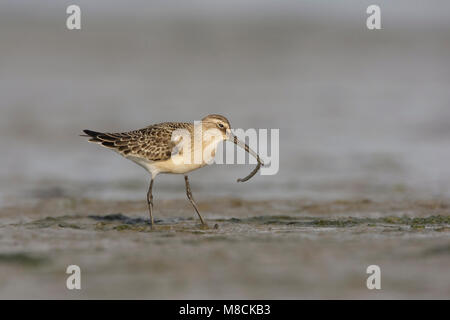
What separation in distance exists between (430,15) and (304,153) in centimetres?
2533

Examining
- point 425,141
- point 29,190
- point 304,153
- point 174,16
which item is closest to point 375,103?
point 425,141

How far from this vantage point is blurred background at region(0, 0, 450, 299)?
9133 millimetres

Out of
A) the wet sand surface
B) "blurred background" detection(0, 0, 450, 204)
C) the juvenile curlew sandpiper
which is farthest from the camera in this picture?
"blurred background" detection(0, 0, 450, 204)

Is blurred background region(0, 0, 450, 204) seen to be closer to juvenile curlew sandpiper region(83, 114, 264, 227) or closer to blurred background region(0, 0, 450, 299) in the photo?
blurred background region(0, 0, 450, 299)

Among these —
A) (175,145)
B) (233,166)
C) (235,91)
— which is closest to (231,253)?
(175,145)

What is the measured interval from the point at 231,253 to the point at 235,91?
18.3 meters

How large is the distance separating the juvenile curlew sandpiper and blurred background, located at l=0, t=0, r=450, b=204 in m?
2.94

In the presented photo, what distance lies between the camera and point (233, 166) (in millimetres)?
18344

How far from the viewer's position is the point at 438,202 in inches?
555

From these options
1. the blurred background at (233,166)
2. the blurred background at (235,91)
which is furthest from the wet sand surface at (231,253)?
the blurred background at (235,91)

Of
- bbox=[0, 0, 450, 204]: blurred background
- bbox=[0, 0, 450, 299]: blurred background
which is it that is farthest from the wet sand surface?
bbox=[0, 0, 450, 204]: blurred background

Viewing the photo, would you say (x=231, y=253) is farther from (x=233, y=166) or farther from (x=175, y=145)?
(x=233, y=166)
